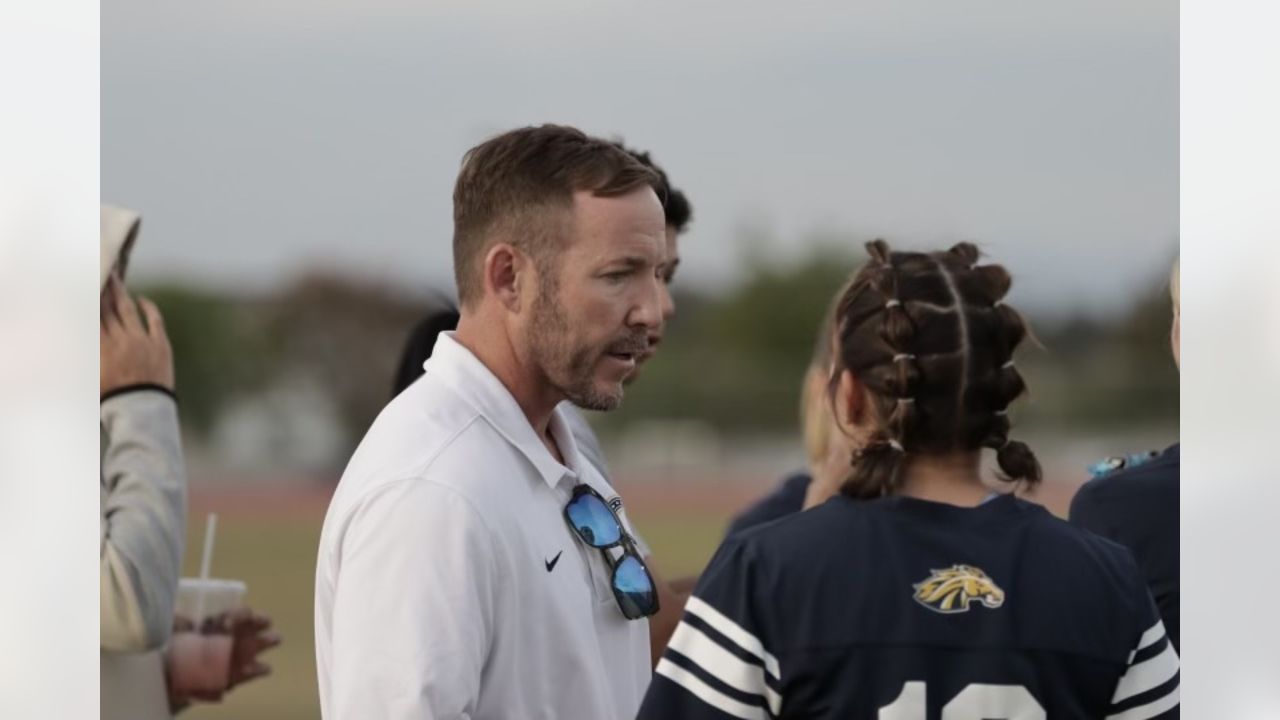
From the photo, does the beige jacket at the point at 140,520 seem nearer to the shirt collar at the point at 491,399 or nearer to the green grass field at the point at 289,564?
the shirt collar at the point at 491,399

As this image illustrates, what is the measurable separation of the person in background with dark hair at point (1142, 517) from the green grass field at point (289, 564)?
12.9 metres

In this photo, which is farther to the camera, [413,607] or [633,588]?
[633,588]

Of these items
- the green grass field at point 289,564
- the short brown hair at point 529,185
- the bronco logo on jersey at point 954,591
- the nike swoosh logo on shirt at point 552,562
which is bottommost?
the green grass field at point 289,564

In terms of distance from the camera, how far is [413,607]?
1265 millimetres

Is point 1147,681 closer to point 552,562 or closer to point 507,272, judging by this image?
point 552,562

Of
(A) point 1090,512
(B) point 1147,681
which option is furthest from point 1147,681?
(A) point 1090,512

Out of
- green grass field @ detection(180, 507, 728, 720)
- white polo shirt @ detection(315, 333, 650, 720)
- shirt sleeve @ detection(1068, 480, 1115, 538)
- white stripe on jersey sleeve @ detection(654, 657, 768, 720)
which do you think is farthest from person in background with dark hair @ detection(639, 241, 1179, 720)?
green grass field @ detection(180, 507, 728, 720)

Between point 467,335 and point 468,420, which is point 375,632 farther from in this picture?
point 467,335

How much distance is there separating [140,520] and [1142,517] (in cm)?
136

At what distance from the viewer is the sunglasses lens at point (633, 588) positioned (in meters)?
1.44

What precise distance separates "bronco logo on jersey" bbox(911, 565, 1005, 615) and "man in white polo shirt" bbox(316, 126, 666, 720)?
27 centimetres

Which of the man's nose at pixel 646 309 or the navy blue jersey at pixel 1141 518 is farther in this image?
the navy blue jersey at pixel 1141 518
